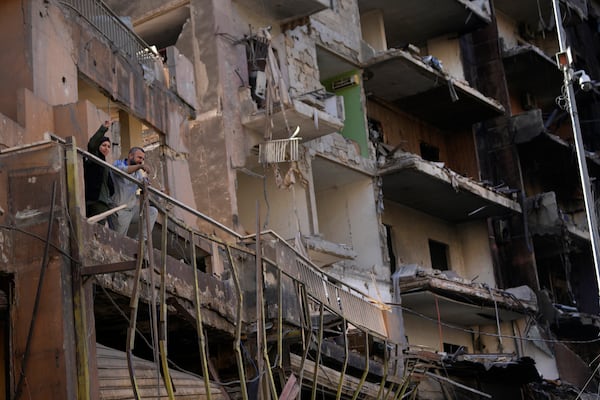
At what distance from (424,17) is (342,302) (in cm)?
1404

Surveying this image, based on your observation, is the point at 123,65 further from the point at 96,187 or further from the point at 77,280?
the point at 77,280

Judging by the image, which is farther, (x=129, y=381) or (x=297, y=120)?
(x=297, y=120)

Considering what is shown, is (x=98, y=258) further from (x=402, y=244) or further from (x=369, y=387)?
(x=402, y=244)

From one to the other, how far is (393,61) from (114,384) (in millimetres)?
15897

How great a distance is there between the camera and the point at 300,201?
914 inches

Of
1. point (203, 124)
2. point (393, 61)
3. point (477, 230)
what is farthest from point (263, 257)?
point (477, 230)

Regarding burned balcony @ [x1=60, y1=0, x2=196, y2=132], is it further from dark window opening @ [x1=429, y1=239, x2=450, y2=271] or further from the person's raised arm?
dark window opening @ [x1=429, y1=239, x2=450, y2=271]

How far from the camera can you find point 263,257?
581 inches

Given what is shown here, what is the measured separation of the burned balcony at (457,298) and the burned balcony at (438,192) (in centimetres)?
216

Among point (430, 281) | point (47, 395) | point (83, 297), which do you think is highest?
point (430, 281)

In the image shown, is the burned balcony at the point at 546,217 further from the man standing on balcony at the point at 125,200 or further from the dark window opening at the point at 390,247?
the man standing on balcony at the point at 125,200

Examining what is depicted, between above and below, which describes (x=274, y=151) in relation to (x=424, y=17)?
below

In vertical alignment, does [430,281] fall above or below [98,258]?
above

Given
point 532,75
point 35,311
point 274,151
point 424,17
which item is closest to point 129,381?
point 35,311
